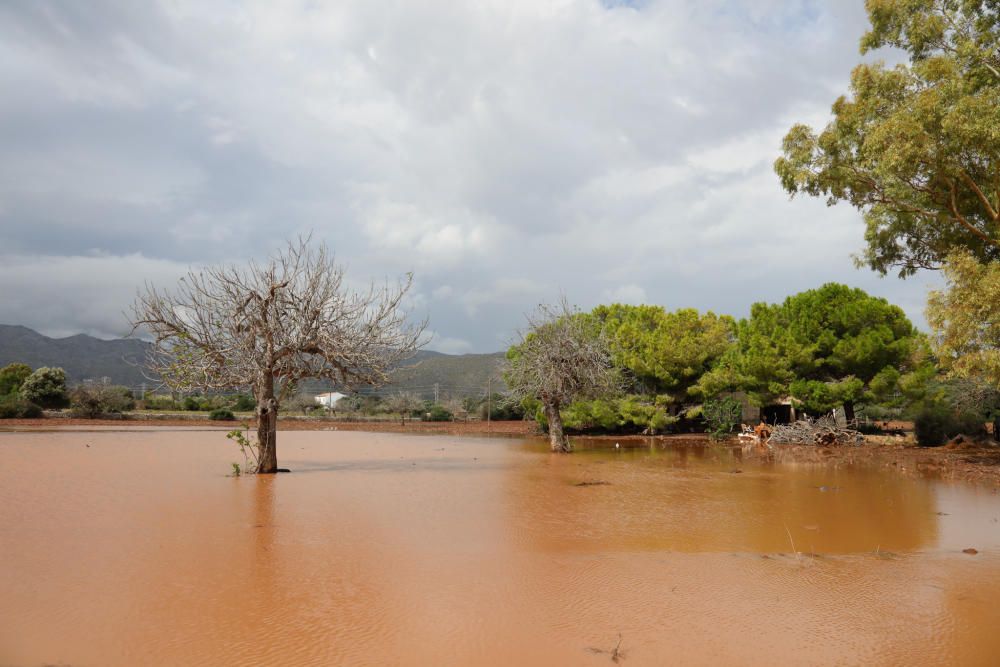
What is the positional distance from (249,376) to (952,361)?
17402 mm

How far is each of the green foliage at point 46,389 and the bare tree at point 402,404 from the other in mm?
20768

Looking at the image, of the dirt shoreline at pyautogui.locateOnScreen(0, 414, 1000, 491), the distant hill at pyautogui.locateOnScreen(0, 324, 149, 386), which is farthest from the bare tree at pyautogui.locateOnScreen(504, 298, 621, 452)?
the distant hill at pyautogui.locateOnScreen(0, 324, 149, 386)

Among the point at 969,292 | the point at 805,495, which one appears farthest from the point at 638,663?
the point at 969,292

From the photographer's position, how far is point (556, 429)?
22.6m

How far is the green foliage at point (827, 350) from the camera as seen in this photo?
26422mm

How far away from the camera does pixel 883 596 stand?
6.29 m

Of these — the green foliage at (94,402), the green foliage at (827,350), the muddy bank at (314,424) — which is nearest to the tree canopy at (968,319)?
the green foliage at (827,350)

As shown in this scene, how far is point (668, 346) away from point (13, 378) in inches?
1671

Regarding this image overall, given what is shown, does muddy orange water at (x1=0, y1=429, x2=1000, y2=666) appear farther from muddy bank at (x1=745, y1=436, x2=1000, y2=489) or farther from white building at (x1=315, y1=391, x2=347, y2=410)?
white building at (x1=315, y1=391, x2=347, y2=410)

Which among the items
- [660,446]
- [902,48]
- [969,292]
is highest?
[902,48]

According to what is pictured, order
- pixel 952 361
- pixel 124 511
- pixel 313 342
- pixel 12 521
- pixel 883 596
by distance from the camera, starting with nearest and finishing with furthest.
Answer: pixel 883 596, pixel 12 521, pixel 124 511, pixel 313 342, pixel 952 361

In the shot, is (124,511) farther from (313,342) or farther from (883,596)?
(883,596)

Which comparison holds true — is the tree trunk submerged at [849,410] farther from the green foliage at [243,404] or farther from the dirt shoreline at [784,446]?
the green foliage at [243,404]

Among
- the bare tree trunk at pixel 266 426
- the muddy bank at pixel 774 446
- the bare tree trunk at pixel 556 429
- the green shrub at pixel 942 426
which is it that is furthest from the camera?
the green shrub at pixel 942 426
